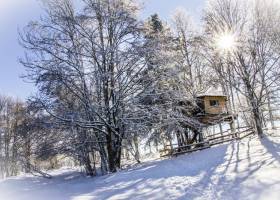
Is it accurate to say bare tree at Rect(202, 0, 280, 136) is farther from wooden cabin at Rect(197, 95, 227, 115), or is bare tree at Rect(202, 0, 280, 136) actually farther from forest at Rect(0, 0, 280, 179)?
wooden cabin at Rect(197, 95, 227, 115)

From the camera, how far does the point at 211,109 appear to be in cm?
2667

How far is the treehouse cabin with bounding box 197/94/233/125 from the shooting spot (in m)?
26.1

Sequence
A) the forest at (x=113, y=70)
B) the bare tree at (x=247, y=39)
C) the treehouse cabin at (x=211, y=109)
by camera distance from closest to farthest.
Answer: the forest at (x=113, y=70)
the bare tree at (x=247, y=39)
the treehouse cabin at (x=211, y=109)

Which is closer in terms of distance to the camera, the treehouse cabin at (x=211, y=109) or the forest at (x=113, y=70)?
the forest at (x=113, y=70)

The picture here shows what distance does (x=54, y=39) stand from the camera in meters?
18.5

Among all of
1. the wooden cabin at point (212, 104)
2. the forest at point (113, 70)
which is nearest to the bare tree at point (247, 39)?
the forest at point (113, 70)

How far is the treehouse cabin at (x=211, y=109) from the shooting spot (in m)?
26.1

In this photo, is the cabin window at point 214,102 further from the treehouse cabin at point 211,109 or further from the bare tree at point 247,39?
the bare tree at point 247,39

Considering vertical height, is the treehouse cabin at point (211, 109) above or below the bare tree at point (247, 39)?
below

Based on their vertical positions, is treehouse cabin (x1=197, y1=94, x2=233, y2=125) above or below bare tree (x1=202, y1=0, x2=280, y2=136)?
below

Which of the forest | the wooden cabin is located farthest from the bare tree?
the wooden cabin

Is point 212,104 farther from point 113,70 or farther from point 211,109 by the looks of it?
point 113,70

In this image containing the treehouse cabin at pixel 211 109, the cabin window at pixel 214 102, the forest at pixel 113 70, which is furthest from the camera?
the cabin window at pixel 214 102

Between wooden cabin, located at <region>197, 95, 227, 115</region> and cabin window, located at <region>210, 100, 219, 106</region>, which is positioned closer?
wooden cabin, located at <region>197, 95, 227, 115</region>
